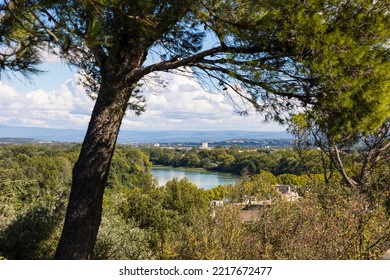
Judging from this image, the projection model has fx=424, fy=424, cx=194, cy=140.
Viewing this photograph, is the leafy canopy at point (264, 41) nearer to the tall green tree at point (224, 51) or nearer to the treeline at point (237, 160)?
the tall green tree at point (224, 51)

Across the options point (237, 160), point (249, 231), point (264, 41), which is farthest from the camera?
point (237, 160)

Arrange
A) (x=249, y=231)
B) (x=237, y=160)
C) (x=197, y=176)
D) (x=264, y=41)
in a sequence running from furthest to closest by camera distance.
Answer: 1. (x=197, y=176)
2. (x=237, y=160)
3. (x=249, y=231)
4. (x=264, y=41)

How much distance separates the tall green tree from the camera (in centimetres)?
305

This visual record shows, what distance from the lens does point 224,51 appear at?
3.61 metres

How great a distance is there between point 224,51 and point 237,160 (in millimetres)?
48309

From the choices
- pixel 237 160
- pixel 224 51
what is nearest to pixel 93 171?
pixel 224 51

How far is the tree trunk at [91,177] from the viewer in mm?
3459

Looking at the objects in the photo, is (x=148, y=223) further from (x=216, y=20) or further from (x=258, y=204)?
(x=216, y=20)

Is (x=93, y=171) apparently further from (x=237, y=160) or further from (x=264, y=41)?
(x=237, y=160)

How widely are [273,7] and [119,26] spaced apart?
121 centimetres

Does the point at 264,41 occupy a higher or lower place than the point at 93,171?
higher

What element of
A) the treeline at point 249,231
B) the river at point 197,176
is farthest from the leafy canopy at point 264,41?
the river at point 197,176

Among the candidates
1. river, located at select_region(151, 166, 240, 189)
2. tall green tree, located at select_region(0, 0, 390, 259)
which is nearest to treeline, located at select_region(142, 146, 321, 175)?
river, located at select_region(151, 166, 240, 189)

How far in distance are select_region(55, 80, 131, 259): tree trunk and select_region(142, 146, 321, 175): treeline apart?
78.4ft
